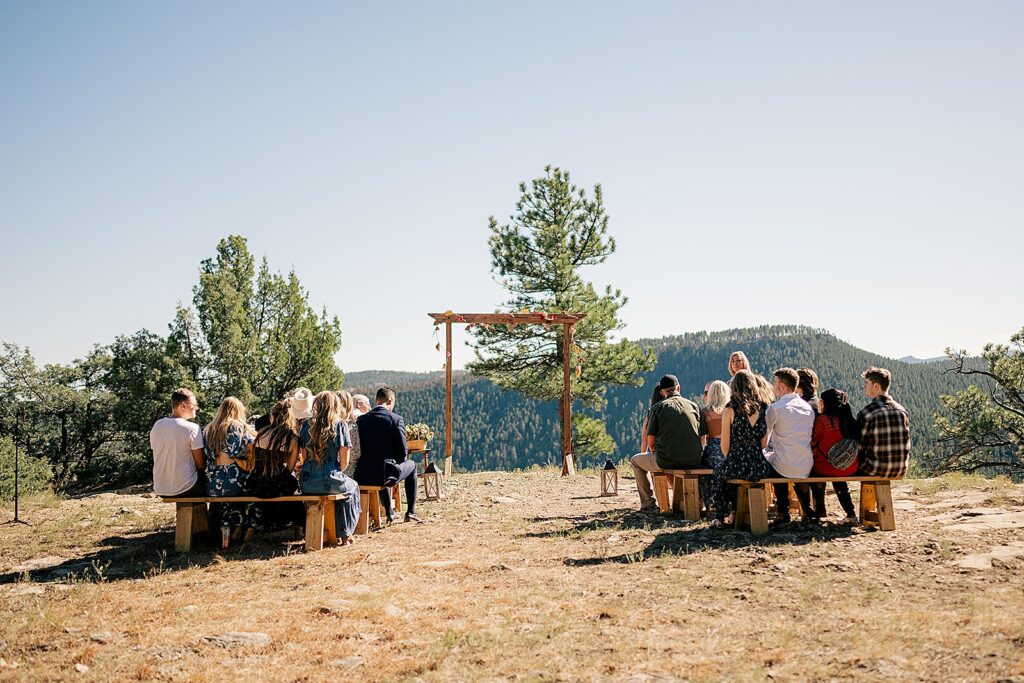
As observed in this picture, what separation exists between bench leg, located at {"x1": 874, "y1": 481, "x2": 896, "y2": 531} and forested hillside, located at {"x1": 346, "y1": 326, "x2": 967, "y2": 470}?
2932 inches

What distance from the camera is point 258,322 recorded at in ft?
81.9

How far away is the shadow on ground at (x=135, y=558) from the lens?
249 inches

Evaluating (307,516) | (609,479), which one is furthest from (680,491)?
(307,516)

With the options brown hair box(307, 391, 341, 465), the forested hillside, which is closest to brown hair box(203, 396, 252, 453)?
brown hair box(307, 391, 341, 465)

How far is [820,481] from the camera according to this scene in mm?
7109

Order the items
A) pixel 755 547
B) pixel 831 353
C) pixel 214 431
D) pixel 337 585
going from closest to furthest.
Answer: pixel 337 585 → pixel 755 547 → pixel 214 431 → pixel 831 353

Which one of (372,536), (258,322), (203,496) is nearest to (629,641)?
(372,536)

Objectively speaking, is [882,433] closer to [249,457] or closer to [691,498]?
[691,498]

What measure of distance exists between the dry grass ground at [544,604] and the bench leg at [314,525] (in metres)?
0.17

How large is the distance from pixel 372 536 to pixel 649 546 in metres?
3.08

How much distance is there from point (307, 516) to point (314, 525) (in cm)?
12

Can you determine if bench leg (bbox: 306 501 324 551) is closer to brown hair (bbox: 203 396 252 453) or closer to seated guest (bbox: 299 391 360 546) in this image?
seated guest (bbox: 299 391 360 546)

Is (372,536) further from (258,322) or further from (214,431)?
(258,322)

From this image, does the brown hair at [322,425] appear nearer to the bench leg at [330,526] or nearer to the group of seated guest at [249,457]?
the group of seated guest at [249,457]
